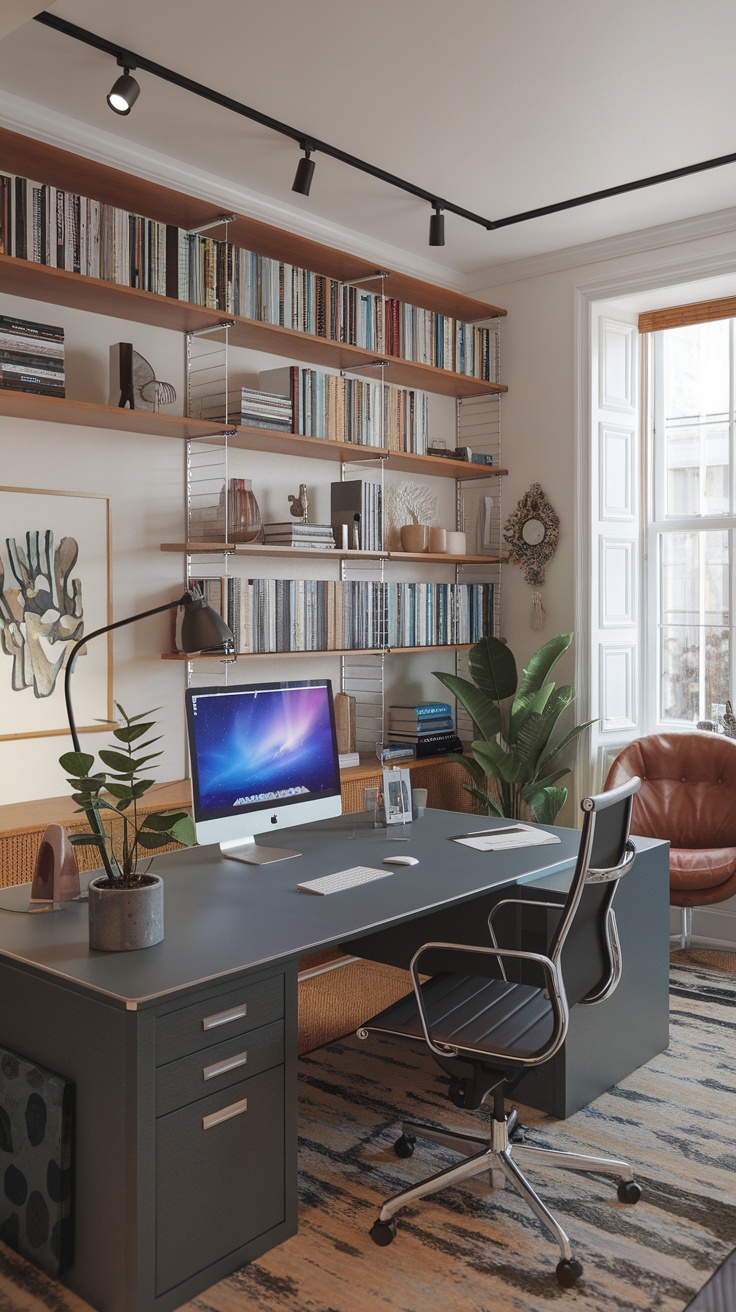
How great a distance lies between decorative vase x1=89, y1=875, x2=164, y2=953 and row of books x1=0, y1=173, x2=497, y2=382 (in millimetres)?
1978

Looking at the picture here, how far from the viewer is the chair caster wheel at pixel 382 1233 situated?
223 centimetres

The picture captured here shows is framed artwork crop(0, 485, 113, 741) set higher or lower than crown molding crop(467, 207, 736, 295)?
lower

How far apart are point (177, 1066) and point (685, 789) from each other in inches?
116

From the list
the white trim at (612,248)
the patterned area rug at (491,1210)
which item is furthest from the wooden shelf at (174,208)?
the patterned area rug at (491,1210)

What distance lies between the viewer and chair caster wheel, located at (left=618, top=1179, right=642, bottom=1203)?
7.88ft

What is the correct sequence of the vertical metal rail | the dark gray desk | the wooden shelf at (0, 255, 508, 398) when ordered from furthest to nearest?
the vertical metal rail → the wooden shelf at (0, 255, 508, 398) → the dark gray desk

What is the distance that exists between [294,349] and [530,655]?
5.97 ft

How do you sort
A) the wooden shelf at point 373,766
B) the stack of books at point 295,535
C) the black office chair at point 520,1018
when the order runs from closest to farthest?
the black office chair at point 520,1018, the stack of books at point 295,535, the wooden shelf at point 373,766

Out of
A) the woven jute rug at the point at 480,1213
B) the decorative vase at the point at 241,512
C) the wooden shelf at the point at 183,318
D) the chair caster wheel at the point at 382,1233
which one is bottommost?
the woven jute rug at the point at 480,1213

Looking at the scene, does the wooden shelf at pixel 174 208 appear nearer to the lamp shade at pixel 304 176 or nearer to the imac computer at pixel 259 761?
the lamp shade at pixel 304 176

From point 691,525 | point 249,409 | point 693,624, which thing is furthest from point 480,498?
point 249,409

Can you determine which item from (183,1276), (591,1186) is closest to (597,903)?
(591,1186)

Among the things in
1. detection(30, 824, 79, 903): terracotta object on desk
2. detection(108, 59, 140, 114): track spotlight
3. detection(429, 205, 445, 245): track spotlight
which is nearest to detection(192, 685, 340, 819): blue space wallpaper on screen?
detection(30, 824, 79, 903): terracotta object on desk

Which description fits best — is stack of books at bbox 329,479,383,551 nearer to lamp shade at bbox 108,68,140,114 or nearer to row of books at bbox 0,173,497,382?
row of books at bbox 0,173,497,382
